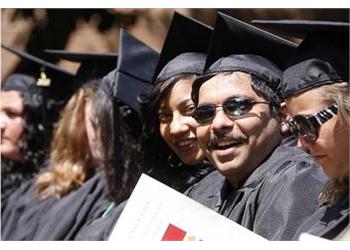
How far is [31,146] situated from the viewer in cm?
645

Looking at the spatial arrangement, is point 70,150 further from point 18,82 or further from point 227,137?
point 227,137

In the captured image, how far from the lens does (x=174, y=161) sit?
4.42 meters

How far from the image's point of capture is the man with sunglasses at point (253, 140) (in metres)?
3.54

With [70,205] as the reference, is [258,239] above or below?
above

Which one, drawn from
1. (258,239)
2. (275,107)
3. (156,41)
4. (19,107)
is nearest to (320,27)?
(275,107)

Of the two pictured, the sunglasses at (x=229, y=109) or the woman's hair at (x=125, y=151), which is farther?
the woman's hair at (x=125, y=151)

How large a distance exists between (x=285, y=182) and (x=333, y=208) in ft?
0.83

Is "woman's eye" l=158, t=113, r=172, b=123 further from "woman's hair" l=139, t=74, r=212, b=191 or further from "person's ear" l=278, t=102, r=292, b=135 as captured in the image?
"person's ear" l=278, t=102, r=292, b=135

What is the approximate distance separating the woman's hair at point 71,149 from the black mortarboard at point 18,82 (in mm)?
510

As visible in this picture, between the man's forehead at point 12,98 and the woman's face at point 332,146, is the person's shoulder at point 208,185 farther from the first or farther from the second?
the man's forehead at point 12,98

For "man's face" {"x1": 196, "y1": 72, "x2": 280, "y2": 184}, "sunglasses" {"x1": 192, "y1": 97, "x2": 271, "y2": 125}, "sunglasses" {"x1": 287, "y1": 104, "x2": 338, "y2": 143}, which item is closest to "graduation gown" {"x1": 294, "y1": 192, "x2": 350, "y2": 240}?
"sunglasses" {"x1": 287, "y1": 104, "x2": 338, "y2": 143}

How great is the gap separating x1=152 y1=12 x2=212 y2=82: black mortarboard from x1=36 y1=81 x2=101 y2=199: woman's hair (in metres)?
0.89

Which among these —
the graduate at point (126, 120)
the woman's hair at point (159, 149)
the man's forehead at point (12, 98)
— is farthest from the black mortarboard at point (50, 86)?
the woman's hair at point (159, 149)
